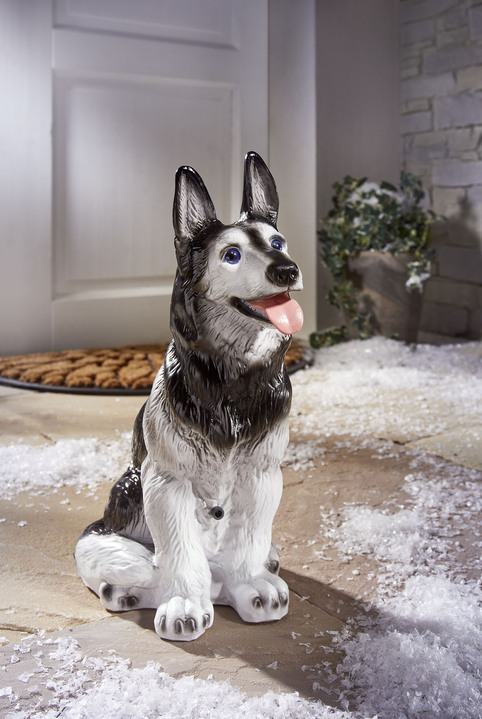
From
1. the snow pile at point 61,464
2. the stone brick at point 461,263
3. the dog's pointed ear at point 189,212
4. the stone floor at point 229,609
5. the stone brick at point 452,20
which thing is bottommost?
the stone floor at point 229,609

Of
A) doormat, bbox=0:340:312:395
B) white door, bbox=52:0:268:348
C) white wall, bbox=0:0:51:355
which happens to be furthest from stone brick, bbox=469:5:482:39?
white wall, bbox=0:0:51:355

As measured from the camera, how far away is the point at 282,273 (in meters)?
1.22

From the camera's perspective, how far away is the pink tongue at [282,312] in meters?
1.24

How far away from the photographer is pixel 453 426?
274 centimetres

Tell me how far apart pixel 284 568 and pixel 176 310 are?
2.20 ft

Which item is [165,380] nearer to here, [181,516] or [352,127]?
[181,516]

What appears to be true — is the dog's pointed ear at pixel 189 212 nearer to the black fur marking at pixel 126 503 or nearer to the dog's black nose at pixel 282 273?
the dog's black nose at pixel 282 273

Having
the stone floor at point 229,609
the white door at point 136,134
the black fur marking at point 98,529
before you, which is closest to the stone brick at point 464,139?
the white door at point 136,134

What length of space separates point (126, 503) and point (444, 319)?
3.39 meters

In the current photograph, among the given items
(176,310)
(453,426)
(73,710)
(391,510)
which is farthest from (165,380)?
(453,426)

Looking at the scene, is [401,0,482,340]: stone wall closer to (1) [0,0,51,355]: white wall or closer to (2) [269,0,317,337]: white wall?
(2) [269,0,317,337]: white wall

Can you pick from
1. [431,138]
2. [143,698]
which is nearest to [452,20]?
[431,138]

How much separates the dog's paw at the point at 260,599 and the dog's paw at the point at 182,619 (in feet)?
0.26

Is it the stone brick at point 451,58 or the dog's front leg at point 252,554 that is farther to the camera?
the stone brick at point 451,58
